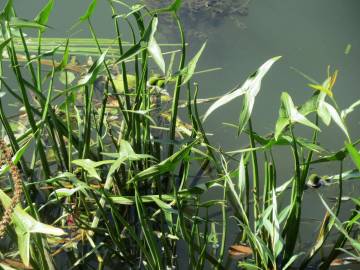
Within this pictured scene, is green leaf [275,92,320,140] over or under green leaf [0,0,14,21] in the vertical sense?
under

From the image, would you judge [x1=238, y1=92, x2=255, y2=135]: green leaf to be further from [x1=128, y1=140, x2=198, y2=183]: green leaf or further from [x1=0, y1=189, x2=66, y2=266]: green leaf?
[x1=0, y1=189, x2=66, y2=266]: green leaf

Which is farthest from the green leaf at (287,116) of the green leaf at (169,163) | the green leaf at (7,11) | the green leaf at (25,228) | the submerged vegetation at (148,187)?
the green leaf at (7,11)

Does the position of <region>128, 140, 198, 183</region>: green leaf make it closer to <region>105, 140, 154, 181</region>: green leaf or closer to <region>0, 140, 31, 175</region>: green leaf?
<region>105, 140, 154, 181</region>: green leaf

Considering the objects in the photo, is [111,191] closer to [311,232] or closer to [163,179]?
[163,179]

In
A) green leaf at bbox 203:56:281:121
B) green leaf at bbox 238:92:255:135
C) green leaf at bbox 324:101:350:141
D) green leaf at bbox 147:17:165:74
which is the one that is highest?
green leaf at bbox 147:17:165:74

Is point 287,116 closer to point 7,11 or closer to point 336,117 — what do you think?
point 336,117

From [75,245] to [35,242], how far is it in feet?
0.62

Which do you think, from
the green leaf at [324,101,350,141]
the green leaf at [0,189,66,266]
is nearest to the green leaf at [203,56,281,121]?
the green leaf at [324,101,350,141]

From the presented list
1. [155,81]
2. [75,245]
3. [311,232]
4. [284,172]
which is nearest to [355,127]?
[284,172]

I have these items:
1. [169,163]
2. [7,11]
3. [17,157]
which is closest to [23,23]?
[7,11]

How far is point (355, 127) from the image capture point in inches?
63.5

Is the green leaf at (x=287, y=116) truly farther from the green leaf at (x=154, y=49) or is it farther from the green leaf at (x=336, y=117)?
the green leaf at (x=154, y=49)

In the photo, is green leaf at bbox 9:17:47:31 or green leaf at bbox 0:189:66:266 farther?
green leaf at bbox 9:17:47:31

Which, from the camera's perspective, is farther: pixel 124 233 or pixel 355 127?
pixel 355 127
